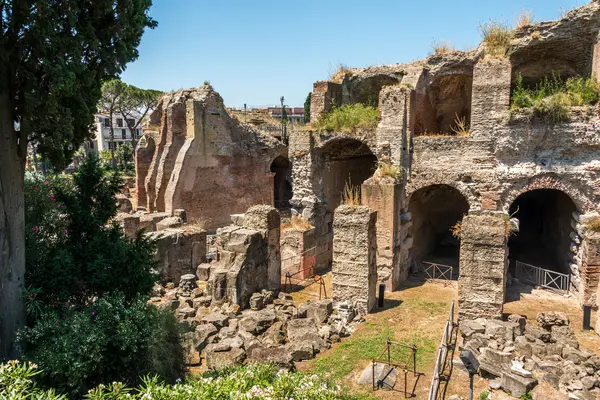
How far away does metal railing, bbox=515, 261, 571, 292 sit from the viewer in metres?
11.9

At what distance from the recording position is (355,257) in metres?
10.2

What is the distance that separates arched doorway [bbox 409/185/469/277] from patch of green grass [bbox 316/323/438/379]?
528 centimetres

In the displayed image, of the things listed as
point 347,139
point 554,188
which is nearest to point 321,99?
point 347,139

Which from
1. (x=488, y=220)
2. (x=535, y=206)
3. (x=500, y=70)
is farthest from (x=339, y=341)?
(x=535, y=206)

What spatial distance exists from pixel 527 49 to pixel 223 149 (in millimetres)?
12496

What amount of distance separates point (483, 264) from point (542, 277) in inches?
182

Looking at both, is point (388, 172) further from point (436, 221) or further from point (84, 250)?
point (84, 250)

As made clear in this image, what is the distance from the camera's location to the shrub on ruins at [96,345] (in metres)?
5.41

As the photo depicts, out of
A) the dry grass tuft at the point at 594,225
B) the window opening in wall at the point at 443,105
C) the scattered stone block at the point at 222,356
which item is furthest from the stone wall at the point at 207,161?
the dry grass tuft at the point at 594,225

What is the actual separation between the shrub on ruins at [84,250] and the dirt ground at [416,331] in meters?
3.48

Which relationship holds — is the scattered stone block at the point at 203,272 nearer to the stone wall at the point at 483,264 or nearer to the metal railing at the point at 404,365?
the metal railing at the point at 404,365

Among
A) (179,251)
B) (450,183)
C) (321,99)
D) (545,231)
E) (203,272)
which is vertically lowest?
(203,272)

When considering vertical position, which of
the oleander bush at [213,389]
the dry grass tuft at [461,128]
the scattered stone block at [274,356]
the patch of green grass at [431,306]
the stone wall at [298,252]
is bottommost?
the patch of green grass at [431,306]

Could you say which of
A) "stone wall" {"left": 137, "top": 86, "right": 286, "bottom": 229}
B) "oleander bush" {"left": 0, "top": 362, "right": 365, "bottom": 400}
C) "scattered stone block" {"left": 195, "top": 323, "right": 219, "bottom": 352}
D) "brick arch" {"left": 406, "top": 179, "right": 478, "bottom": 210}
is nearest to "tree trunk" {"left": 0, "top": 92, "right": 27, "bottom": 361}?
"oleander bush" {"left": 0, "top": 362, "right": 365, "bottom": 400}
